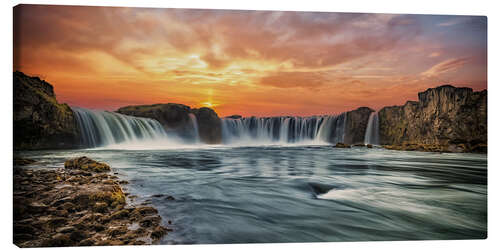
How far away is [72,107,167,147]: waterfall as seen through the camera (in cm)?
631

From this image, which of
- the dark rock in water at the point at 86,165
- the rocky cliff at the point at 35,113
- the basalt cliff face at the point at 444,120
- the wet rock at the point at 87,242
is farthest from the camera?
the basalt cliff face at the point at 444,120

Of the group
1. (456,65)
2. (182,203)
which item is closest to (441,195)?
(456,65)

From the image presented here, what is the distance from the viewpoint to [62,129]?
5.97 m

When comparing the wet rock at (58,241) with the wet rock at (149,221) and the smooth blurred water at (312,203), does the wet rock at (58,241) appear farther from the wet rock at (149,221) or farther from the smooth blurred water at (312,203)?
the smooth blurred water at (312,203)

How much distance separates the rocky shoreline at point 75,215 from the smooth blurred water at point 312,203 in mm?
199

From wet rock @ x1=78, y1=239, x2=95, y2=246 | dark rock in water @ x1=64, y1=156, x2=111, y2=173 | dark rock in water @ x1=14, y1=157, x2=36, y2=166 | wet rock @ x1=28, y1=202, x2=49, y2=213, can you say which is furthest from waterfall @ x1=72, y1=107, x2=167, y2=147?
wet rock @ x1=78, y1=239, x2=95, y2=246

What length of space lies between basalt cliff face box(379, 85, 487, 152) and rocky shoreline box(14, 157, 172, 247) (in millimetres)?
4486

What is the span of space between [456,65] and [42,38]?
5.93m

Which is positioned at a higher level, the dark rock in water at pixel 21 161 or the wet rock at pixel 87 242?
the dark rock in water at pixel 21 161

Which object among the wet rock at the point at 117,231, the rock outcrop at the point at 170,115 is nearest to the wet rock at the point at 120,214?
the wet rock at the point at 117,231

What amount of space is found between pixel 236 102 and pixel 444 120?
22.0 ft

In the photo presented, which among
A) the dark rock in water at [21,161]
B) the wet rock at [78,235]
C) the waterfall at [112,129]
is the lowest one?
the wet rock at [78,235]

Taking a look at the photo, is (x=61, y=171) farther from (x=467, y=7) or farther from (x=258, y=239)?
(x=467, y=7)

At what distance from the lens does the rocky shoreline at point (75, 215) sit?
2104 millimetres
